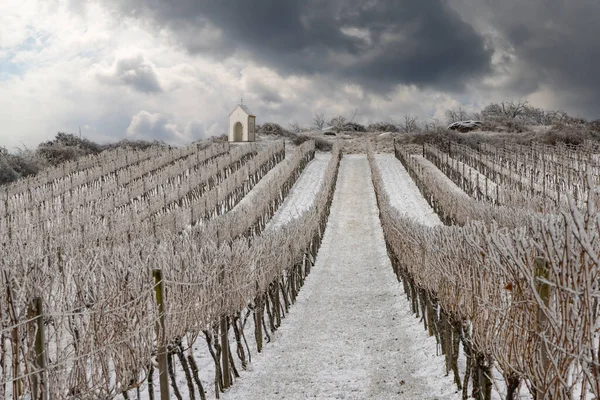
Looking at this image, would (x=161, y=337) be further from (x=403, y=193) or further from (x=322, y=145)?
(x=322, y=145)

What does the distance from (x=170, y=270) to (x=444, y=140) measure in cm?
3822

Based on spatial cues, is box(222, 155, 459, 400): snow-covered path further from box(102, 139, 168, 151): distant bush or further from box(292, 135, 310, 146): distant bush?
box(102, 139, 168, 151): distant bush

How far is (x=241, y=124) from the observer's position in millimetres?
45688

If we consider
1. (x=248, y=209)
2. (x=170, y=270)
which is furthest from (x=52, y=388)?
(x=248, y=209)

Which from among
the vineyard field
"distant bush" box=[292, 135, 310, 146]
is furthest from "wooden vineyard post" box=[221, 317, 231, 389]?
"distant bush" box=[292, 135, 310, 146]

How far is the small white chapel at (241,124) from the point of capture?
45.2 metres

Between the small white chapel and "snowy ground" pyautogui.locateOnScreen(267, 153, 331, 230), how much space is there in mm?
8381

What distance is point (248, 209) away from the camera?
19.5 meters

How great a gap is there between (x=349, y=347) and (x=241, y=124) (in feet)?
126

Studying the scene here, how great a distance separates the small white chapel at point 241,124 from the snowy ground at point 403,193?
13.0m

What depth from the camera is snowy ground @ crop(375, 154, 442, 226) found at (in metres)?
22.1

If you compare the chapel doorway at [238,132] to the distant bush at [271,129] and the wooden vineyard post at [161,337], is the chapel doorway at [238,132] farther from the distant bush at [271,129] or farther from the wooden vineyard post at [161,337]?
the wooden vineyard post at [161,337]

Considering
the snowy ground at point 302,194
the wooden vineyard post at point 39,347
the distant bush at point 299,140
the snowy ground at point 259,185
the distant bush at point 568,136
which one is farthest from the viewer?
the distant bush at point 299,140

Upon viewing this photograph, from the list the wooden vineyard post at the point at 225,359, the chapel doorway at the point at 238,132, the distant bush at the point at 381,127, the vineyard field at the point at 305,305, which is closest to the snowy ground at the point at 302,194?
the vineyard field at the point at 305,305
